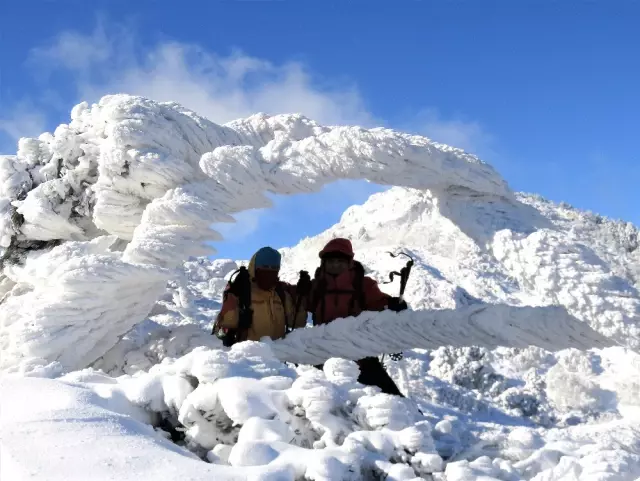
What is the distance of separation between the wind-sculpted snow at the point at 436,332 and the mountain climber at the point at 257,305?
17.4 inches

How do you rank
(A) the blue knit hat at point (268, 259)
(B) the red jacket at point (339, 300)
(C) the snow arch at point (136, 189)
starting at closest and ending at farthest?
(C) the snow arch at point (136, 189)
(A) the blue knit hat at point (268, 259)
(B) the red jacket at point (339, 300)

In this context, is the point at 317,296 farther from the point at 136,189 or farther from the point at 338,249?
the point at 136,189

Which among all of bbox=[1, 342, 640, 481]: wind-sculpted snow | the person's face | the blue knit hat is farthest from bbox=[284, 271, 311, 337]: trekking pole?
bbox=[1, 342, 640, 481]: wind-sculpted snow

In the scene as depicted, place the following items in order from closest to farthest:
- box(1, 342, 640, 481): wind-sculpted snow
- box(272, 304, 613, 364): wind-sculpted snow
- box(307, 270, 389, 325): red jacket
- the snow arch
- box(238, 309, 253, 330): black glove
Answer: box(1, 342, 640, 481): wind-sculpted snow < box(272, 304, 613, 364): wind-sculpted snow < the snow arch < box(238, 309, 253, 330): black glove < box(307, 270, 389, 325): red jacket

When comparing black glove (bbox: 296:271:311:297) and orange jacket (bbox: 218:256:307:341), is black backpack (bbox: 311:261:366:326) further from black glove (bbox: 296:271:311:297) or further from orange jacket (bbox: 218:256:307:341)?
orange jacket (bbox: 218:256:307:341)

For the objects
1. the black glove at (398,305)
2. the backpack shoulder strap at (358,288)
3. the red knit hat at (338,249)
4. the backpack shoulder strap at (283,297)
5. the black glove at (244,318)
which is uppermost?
the red knit hat at (338,249)

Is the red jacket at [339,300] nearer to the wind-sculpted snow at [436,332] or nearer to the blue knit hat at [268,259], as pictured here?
the blue knit hat at [268,259]

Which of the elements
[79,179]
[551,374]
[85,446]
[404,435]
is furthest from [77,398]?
[551,374]

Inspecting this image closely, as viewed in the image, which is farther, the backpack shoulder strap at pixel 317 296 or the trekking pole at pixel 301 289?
the backpack shoulder strap at pixel 317 296

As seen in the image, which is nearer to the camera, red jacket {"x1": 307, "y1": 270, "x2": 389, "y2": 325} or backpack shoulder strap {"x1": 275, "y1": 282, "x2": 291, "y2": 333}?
backpack shoulder strap {"x1": 275, "y1": 282, "x2": 291, "y2": 333}

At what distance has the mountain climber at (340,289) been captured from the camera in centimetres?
492

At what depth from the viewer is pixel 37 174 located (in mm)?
5023

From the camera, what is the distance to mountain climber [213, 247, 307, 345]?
4.50m

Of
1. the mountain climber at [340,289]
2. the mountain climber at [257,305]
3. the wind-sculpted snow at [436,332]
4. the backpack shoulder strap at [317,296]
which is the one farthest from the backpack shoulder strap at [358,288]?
the wind-sculpted snow at [436,332]
